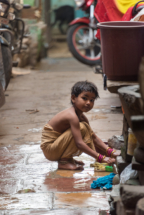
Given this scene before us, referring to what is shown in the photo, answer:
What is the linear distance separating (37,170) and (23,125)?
1.27 metres

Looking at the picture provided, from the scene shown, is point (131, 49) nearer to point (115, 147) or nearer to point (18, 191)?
point (115, 147)

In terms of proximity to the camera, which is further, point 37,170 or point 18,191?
point 37,170

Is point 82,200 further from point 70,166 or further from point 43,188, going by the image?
point 70,166

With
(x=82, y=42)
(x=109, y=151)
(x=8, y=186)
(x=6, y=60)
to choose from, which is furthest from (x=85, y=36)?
(x=8, y=186)

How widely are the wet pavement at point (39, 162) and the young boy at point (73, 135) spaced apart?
121 mm

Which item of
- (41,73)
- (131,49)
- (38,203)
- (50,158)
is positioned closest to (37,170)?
(50,158)

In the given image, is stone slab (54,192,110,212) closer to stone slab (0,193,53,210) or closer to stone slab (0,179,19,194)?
stone slab (0,193,53,210)

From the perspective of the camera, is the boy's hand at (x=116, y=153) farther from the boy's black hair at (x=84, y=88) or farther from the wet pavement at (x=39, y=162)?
the boy's black hair at (x=84, y=88)

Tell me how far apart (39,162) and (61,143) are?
34 cm

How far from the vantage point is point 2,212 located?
6.75 ft

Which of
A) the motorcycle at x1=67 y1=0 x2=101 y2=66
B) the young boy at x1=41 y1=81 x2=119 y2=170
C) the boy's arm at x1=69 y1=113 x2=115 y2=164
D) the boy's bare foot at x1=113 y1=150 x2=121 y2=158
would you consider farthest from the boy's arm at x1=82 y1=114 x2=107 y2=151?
the motorcycle at x1=67 y1=0 x2=101 y2=66

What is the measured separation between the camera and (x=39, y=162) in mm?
2900

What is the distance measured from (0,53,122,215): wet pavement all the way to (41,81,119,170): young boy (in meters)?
0.12

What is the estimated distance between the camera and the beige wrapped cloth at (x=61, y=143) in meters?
2.70
